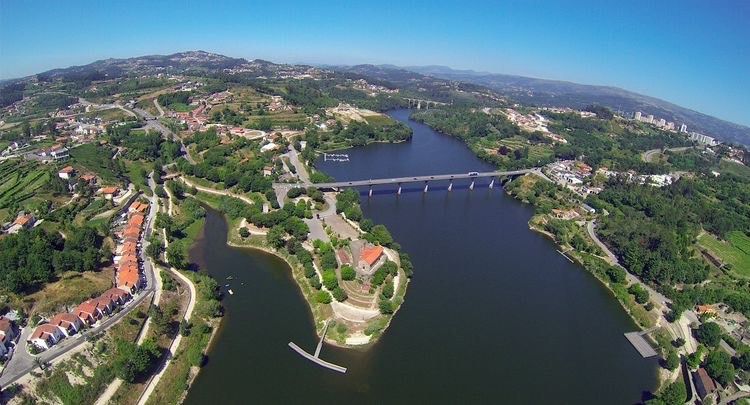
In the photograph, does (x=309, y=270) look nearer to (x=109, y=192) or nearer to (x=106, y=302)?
(x=106, y=302)

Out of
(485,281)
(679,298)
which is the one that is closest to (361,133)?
(485,281)

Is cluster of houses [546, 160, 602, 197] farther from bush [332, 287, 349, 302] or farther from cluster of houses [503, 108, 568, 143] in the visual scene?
bush [332, 287, 349, 302]

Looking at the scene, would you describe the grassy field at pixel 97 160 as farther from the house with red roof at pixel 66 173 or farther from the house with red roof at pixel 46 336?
the house with red roof at pixel 46 336

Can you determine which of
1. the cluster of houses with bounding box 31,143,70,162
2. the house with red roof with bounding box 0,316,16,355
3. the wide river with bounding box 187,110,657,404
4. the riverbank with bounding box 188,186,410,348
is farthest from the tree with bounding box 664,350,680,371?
the cluster of houses with bounding box 31,143,70,162

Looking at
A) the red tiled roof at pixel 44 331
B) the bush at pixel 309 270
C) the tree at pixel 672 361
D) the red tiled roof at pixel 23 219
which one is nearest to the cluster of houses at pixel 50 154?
the red tiled roof at pixel 23 219

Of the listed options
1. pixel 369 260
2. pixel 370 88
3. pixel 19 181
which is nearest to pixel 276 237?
pixel 369 260

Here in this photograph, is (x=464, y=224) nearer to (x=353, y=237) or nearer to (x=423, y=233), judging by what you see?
(x=423, y=233)
